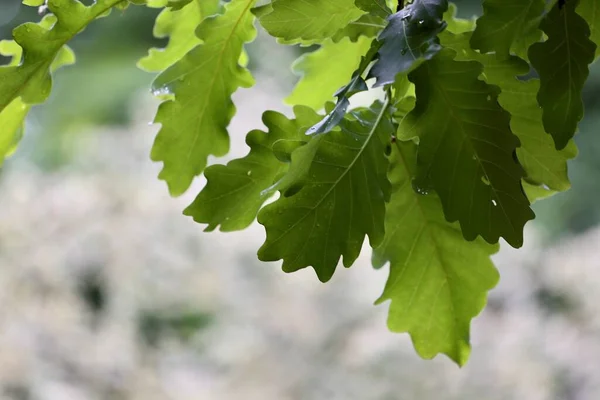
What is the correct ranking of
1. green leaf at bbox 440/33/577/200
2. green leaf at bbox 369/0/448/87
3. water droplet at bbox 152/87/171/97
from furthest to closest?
water droplet at bbox 152/87/171/97
green leaf at bbox 440/33/577/200
green leaf at bbox 369/0/448/87

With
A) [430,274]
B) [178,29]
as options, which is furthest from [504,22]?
[178,29]

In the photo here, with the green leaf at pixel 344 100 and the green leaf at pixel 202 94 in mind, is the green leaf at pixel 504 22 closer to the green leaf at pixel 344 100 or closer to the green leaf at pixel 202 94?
the green leaf at pixel 344 100

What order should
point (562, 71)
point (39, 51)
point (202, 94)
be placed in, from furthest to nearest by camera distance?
point (202, 94) < point (39, 51) < point (562, 71)

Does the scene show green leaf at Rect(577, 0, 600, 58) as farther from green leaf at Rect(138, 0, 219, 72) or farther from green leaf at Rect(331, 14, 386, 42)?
green leaf at Rect(138, 0, 219, 72)

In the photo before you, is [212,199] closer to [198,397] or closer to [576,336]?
[198,397]

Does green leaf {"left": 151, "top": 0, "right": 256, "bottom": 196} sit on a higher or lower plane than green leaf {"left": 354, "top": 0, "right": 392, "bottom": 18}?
lower

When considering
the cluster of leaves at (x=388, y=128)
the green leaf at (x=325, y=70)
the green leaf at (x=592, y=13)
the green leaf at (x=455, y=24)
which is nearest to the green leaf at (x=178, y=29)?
the cluster of leaves at (x=388, y=128)

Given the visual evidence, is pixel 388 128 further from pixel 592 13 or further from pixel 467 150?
pixel 592 13

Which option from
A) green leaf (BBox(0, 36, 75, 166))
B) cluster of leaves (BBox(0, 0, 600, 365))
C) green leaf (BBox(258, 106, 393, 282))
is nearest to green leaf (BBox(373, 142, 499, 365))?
cluster of leaves (BBox(0, 0, 600, 365))

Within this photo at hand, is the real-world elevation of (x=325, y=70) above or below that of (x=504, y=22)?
below
